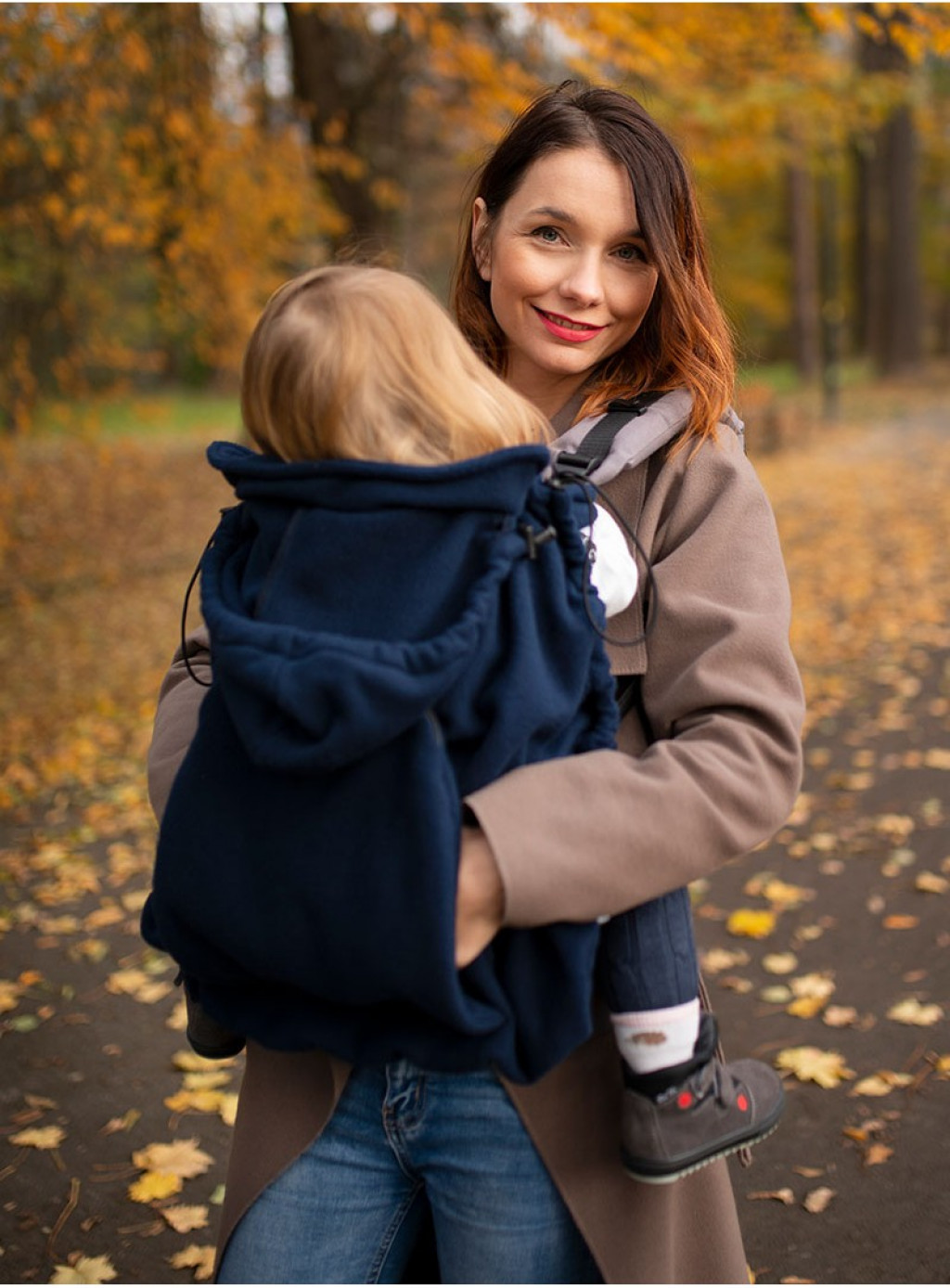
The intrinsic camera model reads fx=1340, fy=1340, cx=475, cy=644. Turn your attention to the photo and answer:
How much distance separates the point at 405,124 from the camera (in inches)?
541

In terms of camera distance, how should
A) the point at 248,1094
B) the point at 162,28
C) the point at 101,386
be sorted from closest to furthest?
the point at 248,1094 → the point at 162,28 → the point at 101,386

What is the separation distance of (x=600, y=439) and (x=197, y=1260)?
2441mm

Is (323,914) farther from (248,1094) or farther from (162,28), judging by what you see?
(162,28)

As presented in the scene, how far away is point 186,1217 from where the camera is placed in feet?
11.3

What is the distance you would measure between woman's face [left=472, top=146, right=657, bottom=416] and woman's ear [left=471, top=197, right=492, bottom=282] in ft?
0.27

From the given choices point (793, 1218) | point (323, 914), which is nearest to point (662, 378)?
point (323, 914)

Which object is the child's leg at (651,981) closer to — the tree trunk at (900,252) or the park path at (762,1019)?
the park path at (762,1019)

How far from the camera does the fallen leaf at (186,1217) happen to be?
3.42 meters

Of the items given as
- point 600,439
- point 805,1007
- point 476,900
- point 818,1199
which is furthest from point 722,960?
point 476,900

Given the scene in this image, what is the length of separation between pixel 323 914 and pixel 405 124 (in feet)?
44.2

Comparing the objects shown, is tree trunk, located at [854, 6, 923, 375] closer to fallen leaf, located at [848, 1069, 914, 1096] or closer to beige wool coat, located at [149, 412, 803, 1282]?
fallen leaf, located at [848, 1069, 914, 1096]

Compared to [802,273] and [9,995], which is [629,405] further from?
[802,273]

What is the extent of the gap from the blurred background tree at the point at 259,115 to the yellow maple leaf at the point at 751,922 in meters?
3.41

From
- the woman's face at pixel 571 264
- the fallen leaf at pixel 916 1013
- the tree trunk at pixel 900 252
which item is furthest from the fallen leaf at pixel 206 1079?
the tree trunk at pixel 900 252
